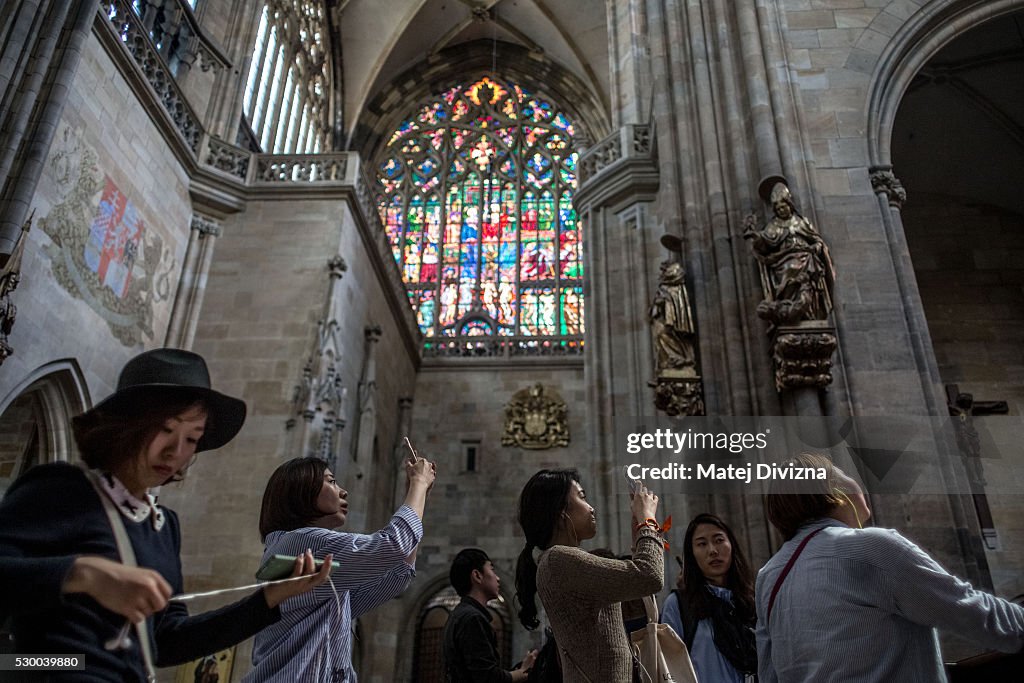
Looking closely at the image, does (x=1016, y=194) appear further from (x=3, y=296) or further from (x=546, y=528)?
(x=3, y=296)

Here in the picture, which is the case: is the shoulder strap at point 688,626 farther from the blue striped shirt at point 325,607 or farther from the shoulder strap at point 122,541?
the shoulder strap at point 122,541

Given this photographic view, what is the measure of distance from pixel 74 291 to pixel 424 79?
49.9 feet

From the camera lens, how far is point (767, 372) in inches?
233

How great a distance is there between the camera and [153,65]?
9797mm

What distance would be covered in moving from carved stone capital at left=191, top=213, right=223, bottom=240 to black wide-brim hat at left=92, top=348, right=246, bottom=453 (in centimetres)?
980

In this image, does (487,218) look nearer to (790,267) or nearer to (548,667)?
(790,267)

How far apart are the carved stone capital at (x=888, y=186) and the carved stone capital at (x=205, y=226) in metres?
8.57

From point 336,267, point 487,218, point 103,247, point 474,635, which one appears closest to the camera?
point 474,635

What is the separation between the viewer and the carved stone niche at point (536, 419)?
1605cm

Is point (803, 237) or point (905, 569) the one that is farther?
point (803, 237)

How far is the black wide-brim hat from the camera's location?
1678mm

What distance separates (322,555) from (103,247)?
767cm

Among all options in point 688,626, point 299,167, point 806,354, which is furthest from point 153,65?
point 688,626

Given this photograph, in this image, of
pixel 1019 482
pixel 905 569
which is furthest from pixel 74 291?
pixel 1019 482
